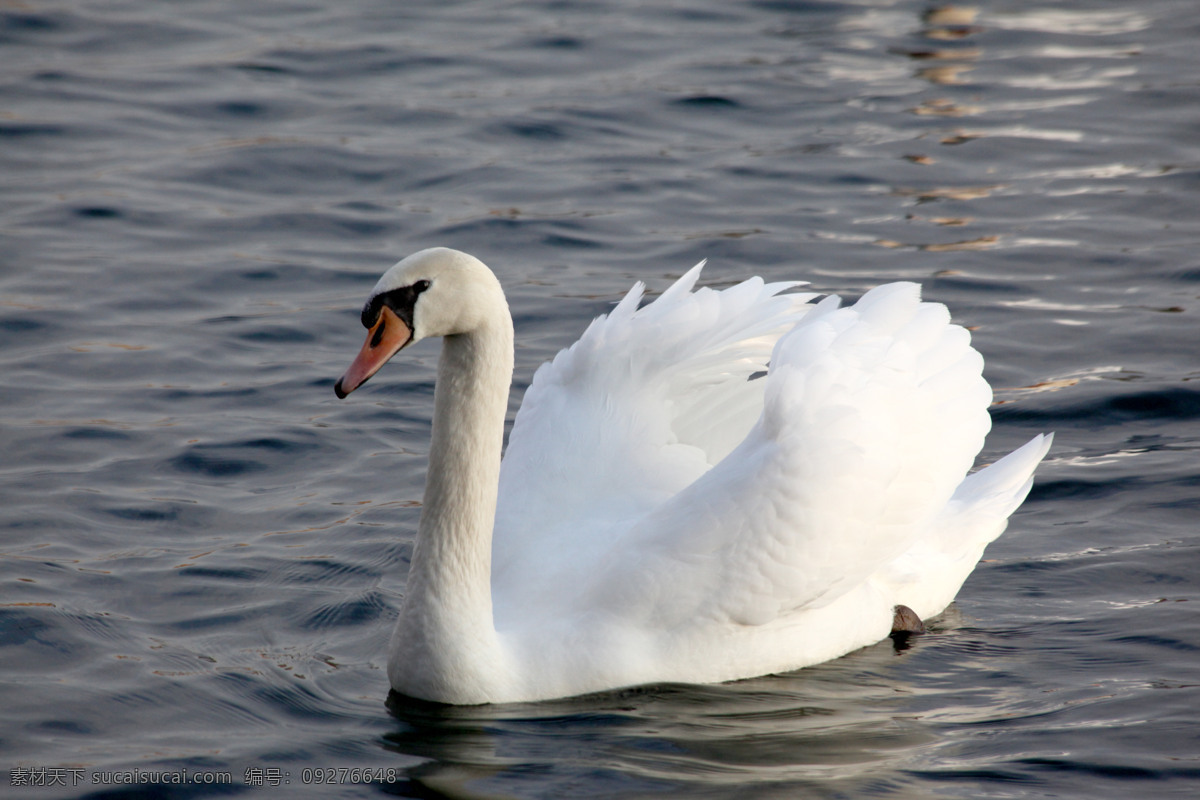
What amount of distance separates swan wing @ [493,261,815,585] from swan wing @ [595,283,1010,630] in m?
0.42

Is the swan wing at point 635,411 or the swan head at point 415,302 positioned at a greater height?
the swan head at point 415,302

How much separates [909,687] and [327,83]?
8.69m

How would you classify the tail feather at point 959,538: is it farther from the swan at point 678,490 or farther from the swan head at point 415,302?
the swan head at point 415,302

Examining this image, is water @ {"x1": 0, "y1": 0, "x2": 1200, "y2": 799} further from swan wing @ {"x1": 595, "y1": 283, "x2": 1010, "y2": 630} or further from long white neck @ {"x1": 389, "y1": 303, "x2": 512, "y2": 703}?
swan wing @ {"x1": 595, "y1": 283, "x2": 1010, "y2": 630}

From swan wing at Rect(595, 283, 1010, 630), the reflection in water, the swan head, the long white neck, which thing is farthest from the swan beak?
the reflection in water

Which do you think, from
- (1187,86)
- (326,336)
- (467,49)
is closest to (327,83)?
(467,49)

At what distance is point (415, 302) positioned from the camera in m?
5.06

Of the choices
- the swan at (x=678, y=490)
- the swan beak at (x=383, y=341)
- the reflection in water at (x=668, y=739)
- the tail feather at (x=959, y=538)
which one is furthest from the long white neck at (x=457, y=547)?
the tail feather at (x=959, y=538)

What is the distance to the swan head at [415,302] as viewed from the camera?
16.5ft

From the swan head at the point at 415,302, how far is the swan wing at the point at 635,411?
1140 mm

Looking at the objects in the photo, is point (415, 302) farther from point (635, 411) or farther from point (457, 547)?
point (635, 411)

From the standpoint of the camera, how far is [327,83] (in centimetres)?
1299

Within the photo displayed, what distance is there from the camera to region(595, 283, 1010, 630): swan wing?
545cm

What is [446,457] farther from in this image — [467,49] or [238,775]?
[467,49]
